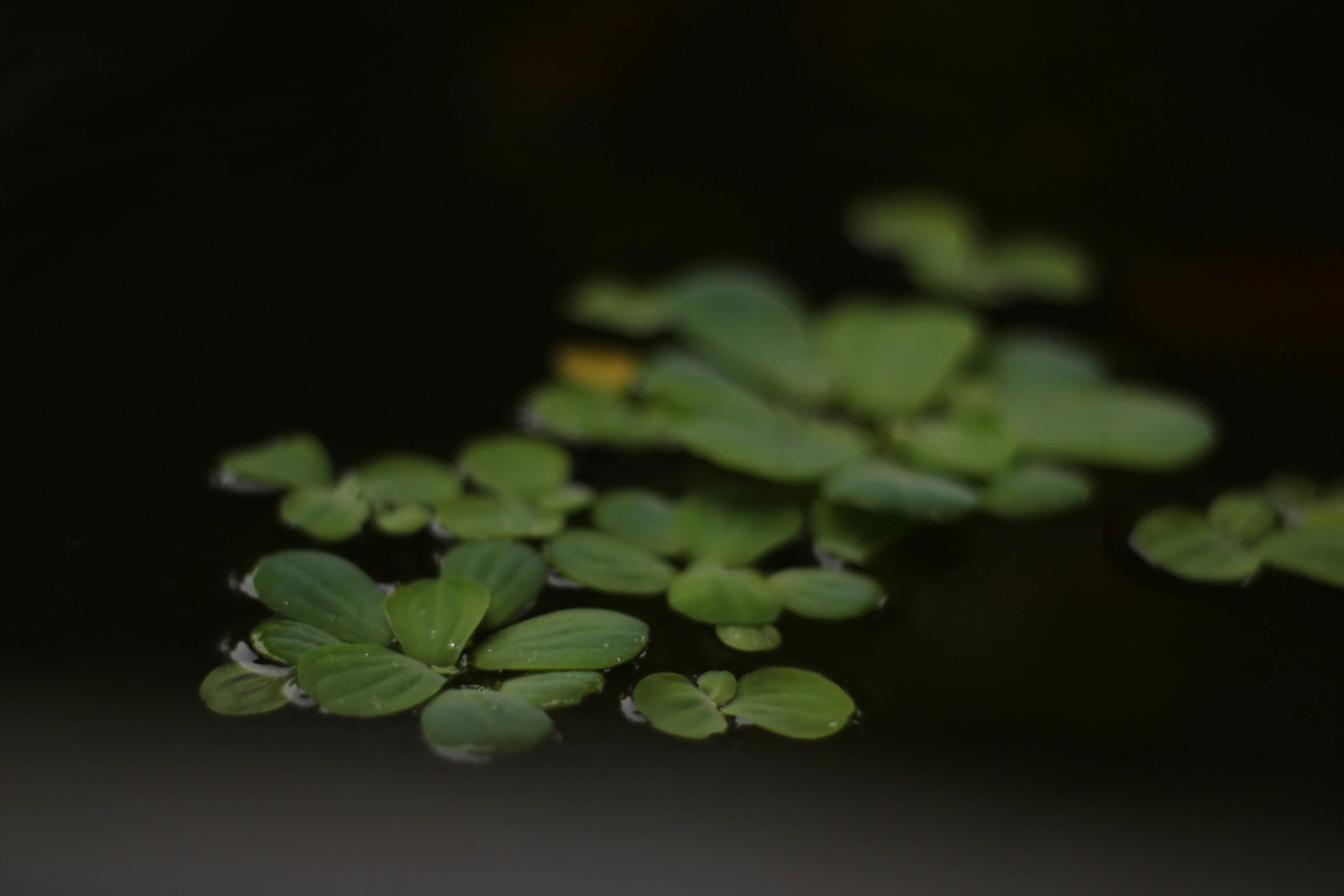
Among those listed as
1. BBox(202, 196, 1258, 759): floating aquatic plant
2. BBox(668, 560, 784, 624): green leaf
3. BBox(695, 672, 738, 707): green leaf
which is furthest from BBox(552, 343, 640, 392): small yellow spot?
BBox(695, 672, 738, 707): green leaf

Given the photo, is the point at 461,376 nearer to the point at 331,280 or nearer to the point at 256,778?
the point at 331,280

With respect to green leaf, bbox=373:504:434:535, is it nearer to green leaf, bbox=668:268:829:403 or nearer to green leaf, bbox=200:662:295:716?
green leaf, bbox=200:662:295:716

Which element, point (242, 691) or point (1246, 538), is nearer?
point (242, 691)

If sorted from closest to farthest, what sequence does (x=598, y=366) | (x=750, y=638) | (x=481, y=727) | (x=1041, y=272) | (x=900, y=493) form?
(x=481, y=727) → (x=750, y=638) → (x=900, y=493) → (x=598, y=366) → (x=1041, y=272)

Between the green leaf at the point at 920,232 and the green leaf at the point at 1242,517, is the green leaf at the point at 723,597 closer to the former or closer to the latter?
the green leaf at the point at 1242,517

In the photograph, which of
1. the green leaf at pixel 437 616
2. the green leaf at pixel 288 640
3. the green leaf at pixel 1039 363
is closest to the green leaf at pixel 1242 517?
the green leaf at pixel 1039 363

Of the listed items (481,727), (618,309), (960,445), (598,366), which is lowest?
(481,727)

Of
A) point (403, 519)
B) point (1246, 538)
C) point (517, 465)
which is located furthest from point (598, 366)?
point (1246, 538)

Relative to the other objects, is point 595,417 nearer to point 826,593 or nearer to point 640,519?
point 640,519
